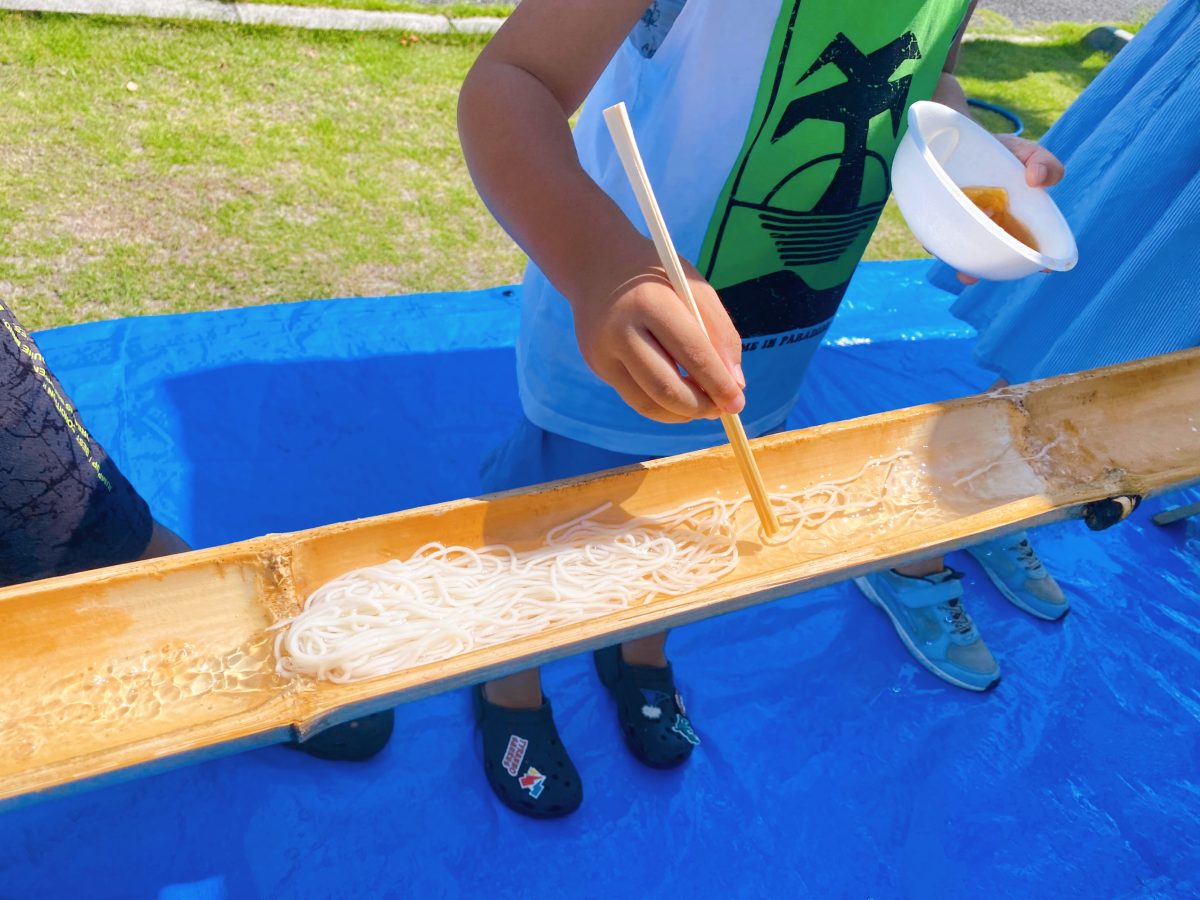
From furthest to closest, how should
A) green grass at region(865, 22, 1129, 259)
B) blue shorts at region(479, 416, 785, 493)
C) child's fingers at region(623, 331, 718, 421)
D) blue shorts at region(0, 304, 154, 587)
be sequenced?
green grass at region(865, 22, 1129, 259) < blue shorts at region(479, 416, 785, 493) < blue shorts at region(0, 304, 154, 587) < child's fingers at region(623, 331, 718, 421)

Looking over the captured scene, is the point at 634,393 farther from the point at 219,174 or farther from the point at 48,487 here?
the point at 219,174

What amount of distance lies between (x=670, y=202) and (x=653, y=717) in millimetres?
1409

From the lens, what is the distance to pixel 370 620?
4.88 ft

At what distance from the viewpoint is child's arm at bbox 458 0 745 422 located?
1235 millimetres

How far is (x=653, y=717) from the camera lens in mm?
2322

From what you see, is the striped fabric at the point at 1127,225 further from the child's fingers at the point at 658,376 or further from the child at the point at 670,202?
the child's fingers at the point at 658,376

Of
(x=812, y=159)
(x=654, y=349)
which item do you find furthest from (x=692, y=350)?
(x=812, y=159)

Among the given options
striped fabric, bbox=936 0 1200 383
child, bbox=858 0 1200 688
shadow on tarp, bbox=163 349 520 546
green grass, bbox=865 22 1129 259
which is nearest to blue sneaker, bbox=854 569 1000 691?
child, bbox=858 0 1200 688

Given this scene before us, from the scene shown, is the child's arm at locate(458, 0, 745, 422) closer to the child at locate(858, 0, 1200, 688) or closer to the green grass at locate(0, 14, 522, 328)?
the child at locate(858, 0, 1200, 688)

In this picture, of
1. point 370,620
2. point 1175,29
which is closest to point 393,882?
point 370,620

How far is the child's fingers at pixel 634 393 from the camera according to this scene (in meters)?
1.27

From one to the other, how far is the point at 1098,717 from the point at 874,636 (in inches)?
27.3

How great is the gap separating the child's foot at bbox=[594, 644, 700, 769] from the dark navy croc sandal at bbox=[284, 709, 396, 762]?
2.20 ft

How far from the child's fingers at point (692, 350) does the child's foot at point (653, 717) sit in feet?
4.32
